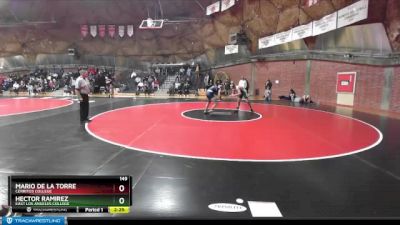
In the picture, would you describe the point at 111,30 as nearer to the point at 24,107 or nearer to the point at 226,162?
the point at 24,107

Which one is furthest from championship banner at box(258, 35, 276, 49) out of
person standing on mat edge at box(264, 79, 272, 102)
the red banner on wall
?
the red banner on wall

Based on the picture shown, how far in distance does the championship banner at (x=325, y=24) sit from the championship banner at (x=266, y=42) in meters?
4.62

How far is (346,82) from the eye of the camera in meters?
15.8

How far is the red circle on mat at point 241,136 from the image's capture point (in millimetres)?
6043

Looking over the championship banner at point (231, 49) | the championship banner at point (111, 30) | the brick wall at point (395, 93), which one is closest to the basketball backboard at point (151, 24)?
the championship banner at point (111, 30)

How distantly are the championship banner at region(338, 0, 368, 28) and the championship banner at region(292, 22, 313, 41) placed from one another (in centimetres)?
264

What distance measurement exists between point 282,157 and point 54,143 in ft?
16.1

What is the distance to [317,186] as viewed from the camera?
4.18 metres

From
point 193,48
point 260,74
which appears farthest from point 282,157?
point 193,48

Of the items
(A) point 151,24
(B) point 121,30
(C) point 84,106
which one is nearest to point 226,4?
(A) point 151,24

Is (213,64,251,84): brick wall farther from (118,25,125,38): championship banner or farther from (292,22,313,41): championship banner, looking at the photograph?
(118,25,125,38): championship banner

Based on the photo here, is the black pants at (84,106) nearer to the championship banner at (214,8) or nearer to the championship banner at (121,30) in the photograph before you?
the championship banner at (214,8)

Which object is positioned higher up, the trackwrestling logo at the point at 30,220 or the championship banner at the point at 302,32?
the championship banner at the point at 302,32

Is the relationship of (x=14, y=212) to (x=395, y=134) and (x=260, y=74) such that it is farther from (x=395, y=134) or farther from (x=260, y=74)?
(x=260, y=74)
